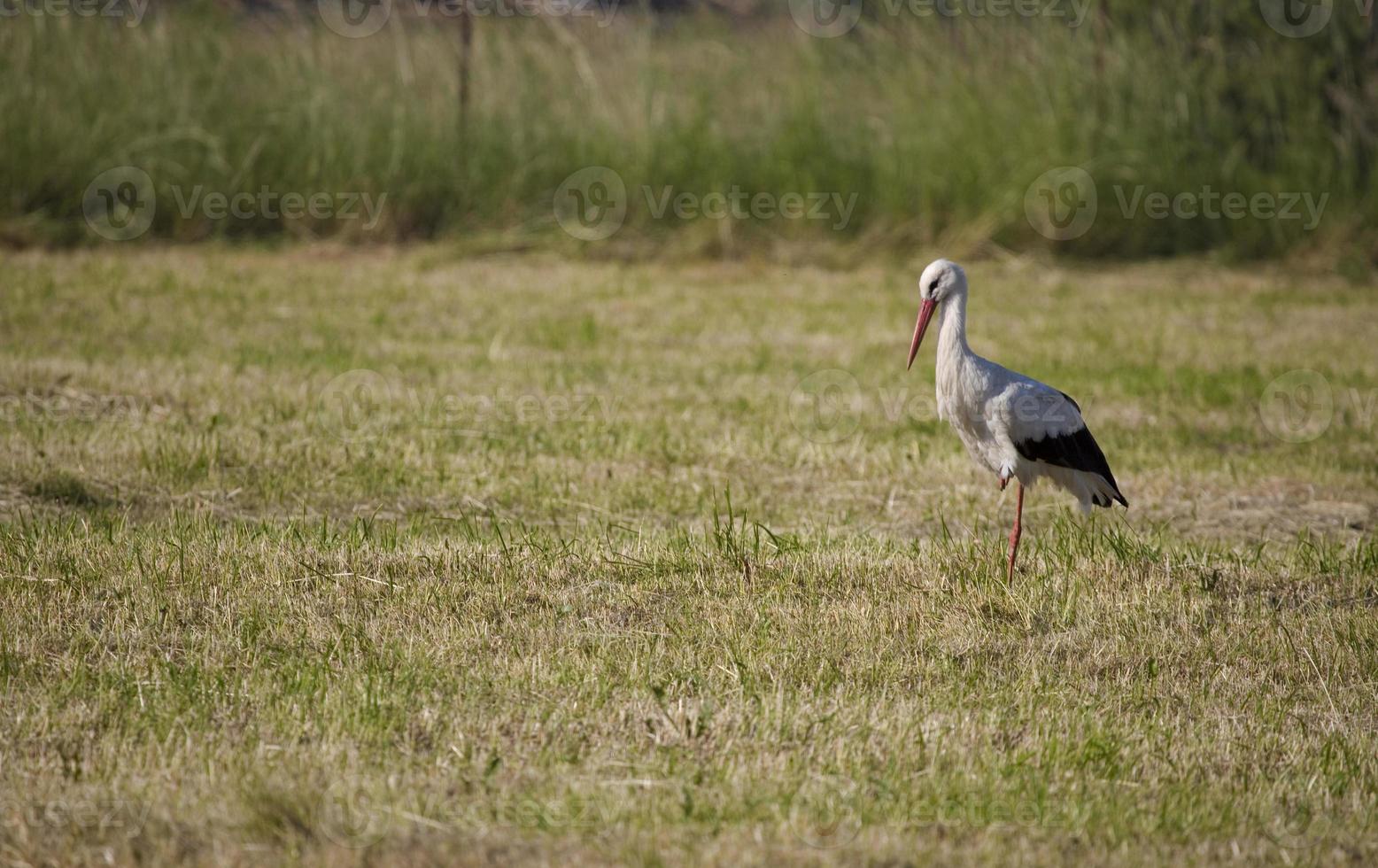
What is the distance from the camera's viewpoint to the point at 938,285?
192 inches

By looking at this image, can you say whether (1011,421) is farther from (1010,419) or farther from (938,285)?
(938,285)

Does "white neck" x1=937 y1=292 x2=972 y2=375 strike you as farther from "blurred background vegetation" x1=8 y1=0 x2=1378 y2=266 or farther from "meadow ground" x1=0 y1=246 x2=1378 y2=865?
"blurred background vegetation" x1=8 y1=0 x2=1378 y2=266

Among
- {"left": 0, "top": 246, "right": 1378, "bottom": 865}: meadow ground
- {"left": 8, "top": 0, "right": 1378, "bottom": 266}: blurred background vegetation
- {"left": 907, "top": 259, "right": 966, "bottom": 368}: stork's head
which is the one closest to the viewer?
{"left": 0, "top": 246, "right": 1378, "bottom": 865}: meadow ground

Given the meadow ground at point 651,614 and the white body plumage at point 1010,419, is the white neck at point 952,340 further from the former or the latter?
the meadow ground at point 651,614

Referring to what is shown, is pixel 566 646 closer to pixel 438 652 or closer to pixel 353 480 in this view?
pixel 438 652

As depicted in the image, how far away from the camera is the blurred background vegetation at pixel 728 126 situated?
10.7m

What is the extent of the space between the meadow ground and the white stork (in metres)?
0.25

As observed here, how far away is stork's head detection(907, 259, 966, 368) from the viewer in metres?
4.84

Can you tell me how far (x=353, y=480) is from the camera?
17.2 ft

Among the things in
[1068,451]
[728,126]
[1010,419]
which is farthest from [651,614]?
[728,126]

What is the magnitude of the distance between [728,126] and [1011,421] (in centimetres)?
760

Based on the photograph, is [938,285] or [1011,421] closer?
[1011,421]

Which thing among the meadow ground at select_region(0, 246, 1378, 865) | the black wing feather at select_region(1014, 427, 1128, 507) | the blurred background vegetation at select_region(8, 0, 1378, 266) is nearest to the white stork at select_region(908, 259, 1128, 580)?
the black wing feather at select_region(1014, 427, 1128, 507)

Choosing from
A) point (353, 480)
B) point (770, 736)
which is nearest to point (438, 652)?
point (770, 736)
